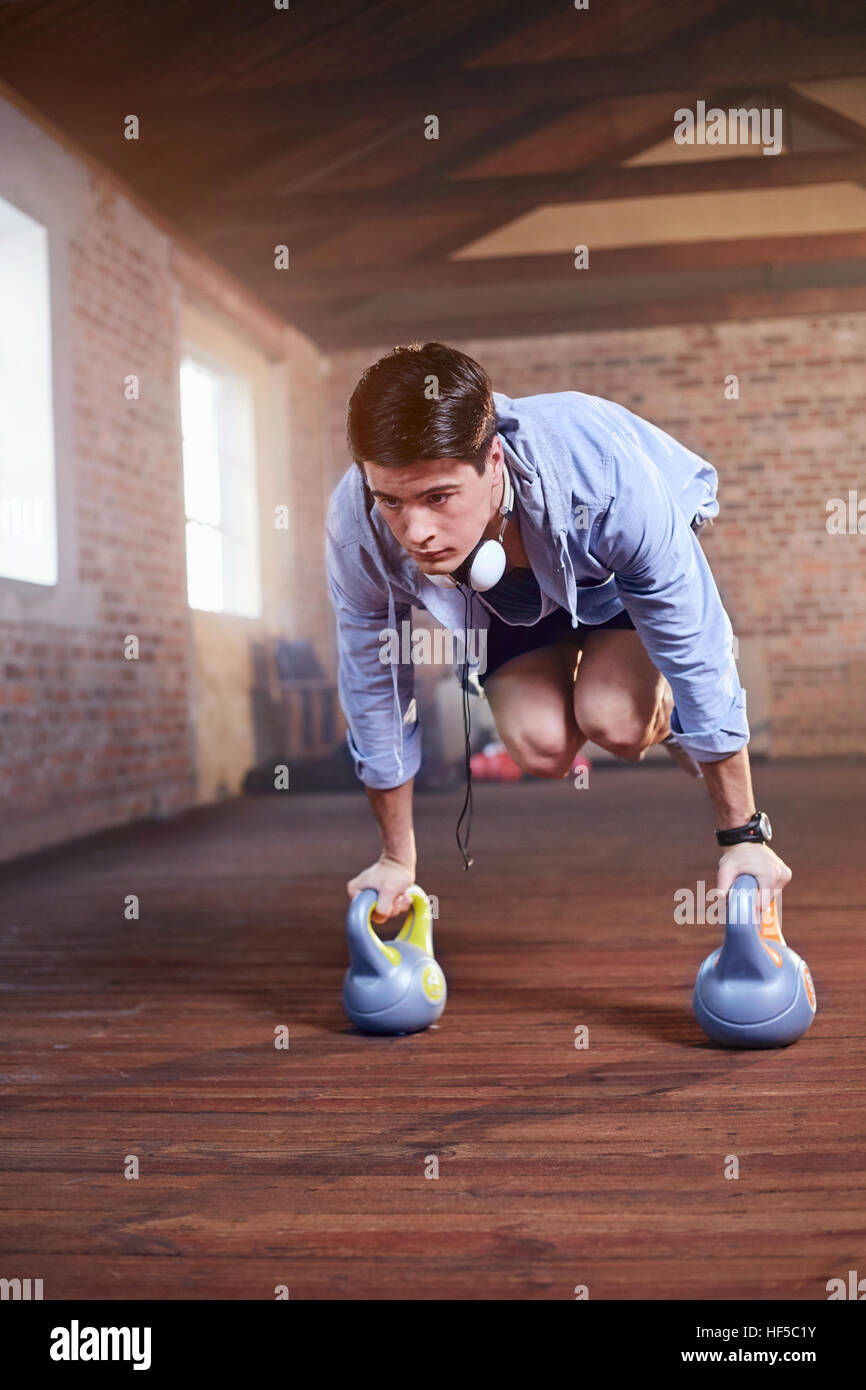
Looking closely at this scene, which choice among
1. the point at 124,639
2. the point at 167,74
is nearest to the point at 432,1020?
the point at 124,639

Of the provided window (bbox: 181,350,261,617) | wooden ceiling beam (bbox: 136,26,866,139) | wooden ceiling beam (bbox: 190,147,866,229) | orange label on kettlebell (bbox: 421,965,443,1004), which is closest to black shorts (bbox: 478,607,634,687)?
orange label on kettlebell (bbox: 421,965,443,1004)

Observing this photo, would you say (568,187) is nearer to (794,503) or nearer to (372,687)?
(794,503)

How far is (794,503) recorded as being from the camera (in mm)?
8164

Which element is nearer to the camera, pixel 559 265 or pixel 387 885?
pixel 387 885

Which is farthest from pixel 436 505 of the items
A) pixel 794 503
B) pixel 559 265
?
pixel 794 503

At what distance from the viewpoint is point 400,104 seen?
4.81m

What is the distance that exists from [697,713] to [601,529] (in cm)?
30

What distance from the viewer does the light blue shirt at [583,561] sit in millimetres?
1573

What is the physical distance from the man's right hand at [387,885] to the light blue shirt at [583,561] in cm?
14

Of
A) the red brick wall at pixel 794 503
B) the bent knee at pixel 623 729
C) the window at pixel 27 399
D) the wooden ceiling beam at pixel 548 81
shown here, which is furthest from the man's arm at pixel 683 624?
the red brick wall at pixel 794 503

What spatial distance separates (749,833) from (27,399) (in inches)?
145

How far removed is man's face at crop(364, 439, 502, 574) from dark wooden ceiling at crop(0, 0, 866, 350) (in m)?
3.51

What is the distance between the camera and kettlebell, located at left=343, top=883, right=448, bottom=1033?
1842 mm
